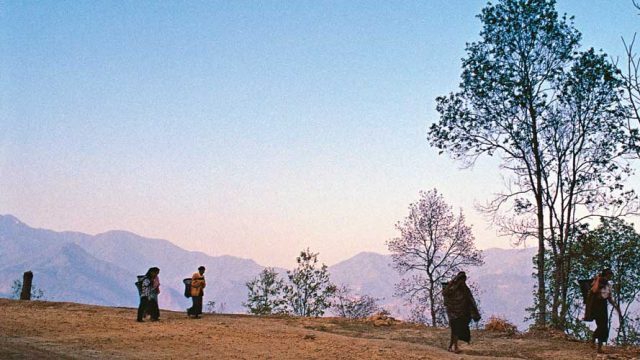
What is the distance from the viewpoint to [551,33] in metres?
26.7

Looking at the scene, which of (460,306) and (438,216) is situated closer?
(460,306)

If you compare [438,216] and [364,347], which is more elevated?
[438,216]

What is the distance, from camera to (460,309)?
55.7 ft

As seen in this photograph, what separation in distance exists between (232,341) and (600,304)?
11.0 meters

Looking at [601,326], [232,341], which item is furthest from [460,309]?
[232,341]

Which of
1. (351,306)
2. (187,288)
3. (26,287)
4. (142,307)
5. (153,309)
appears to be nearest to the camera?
(142,307)

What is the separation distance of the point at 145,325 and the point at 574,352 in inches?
539

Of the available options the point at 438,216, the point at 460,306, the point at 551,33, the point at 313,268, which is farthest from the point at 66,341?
the point at 313,268

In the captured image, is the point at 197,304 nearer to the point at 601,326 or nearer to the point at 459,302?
the point at 459,302

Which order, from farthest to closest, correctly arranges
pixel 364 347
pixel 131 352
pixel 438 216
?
pixel 438 216 < pixel 364 347 < pixel 131 352

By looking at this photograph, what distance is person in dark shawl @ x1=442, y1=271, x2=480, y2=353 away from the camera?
55.8ft

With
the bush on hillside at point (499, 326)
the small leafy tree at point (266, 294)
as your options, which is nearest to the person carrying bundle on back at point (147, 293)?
the bush on hillside at point (499, 326)

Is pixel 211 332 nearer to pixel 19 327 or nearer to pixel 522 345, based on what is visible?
pixel 19 327

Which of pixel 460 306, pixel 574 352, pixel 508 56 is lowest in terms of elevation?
pixel 574 352
